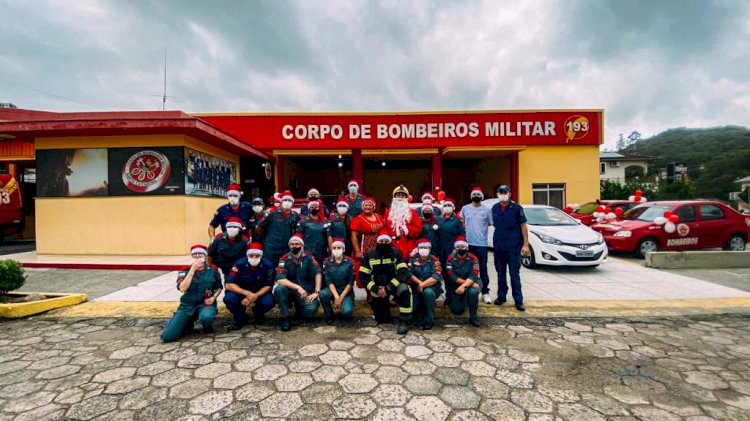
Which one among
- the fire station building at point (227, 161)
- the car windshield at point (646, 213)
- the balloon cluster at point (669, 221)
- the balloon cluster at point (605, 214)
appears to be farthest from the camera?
the balloon cluster at point (605, 214)

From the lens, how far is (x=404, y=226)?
16.1ft

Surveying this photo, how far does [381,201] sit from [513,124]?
9.69 m

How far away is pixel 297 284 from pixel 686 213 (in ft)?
32.3

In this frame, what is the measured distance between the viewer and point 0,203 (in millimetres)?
11273

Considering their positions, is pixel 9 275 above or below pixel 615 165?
below

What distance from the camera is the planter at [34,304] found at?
173 inches

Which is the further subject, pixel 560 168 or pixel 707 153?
pixel 707 153

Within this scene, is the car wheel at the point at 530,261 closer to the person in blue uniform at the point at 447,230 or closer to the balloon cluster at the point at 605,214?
the person in blue uniform at the point at 447,230

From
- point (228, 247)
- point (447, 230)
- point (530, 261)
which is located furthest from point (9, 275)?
point (530, 261)

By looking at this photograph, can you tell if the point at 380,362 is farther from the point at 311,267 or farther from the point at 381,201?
the point at 381,201

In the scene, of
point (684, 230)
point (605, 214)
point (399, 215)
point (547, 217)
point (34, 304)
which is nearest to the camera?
point (34, 304)

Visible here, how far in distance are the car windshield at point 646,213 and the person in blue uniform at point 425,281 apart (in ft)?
24.3

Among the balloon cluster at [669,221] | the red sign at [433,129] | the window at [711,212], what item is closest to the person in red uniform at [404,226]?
the balloon cluster at [669,221]

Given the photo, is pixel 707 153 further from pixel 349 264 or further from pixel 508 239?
pixel 349 264
